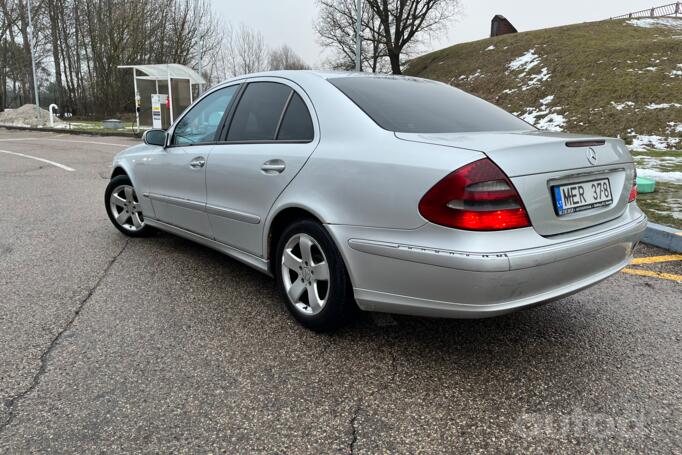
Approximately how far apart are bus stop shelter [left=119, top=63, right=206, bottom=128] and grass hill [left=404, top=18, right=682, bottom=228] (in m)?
13.5

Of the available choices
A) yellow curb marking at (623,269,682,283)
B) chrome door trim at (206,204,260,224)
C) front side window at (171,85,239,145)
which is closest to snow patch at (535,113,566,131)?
yellow curb marking at (623,269,682,283)

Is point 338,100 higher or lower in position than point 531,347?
higher

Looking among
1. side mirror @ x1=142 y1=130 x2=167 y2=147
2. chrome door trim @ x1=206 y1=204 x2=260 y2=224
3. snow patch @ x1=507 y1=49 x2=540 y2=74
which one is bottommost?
chrome door trim @ x1=206 y1=204 x2=260 y2=224

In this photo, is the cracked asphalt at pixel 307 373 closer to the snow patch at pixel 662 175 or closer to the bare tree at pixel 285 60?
the snow patch at pixel 662 175

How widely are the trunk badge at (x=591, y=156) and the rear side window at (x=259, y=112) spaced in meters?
1.76

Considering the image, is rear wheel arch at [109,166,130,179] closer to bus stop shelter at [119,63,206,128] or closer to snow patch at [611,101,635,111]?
snow patch at [611,101,635,111]

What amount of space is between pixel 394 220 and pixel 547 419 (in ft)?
3.47

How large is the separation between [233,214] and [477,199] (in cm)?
175

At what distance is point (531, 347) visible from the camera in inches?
109

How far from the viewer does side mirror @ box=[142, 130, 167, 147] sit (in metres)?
4.30

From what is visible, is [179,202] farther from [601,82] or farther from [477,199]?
[601,82]

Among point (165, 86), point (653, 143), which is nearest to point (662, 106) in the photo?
point (653, 143)

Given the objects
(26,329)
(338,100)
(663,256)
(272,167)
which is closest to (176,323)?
(26,329)

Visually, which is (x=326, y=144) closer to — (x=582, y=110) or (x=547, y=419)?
(x=547, y=419)
